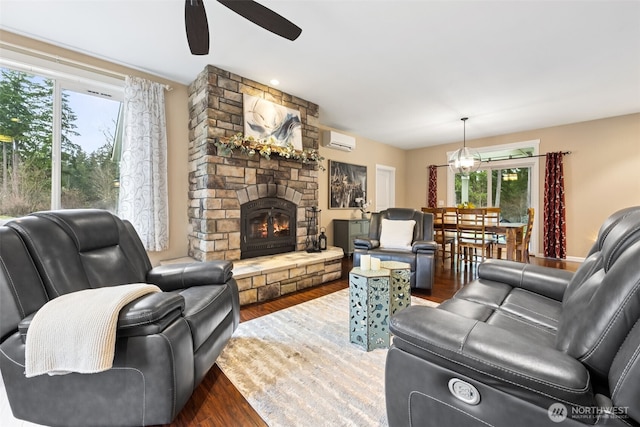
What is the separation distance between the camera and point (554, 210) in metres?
4.92

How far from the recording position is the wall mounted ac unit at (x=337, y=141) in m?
4.89

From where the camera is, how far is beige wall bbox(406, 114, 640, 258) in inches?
170

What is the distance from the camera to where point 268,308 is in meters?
2.64

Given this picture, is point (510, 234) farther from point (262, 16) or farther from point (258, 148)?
point (262, 16)

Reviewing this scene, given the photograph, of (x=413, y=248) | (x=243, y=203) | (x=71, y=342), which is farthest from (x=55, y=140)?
(x=413, y=248)

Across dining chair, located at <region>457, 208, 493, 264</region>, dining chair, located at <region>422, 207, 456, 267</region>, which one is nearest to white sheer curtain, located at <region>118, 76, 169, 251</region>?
dining chair, located at <region>422, 207, 456, 267</region>

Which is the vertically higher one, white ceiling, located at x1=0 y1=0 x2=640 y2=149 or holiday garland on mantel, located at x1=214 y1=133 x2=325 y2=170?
white ceiling, located at x1=0 y1=0 x2=640 y2=149

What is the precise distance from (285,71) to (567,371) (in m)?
3.30

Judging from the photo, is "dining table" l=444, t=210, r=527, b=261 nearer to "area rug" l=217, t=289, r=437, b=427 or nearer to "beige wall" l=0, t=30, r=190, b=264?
"area rug" l=217, t=289, r=437, b=427

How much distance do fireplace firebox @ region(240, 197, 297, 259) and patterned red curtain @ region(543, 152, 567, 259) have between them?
16.2ft

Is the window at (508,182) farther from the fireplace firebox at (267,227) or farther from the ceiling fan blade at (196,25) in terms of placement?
the ceiling fan blade at (196,25)

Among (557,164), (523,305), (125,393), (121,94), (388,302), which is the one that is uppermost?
(121,94)

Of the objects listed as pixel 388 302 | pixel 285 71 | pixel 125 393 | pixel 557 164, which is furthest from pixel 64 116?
pixel 557 164

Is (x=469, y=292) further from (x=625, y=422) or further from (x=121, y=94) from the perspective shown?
(x=121, y=94)
